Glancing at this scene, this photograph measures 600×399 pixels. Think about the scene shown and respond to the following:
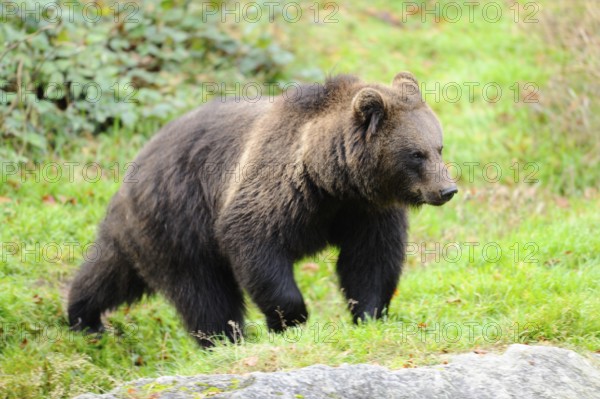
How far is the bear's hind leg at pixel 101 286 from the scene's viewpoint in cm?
770

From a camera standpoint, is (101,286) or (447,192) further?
(101,286)

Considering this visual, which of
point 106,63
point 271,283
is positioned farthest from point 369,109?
point 106,63

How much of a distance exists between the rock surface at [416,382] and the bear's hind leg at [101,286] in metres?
Answer: 2.78

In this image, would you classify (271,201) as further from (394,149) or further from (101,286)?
(101,286)

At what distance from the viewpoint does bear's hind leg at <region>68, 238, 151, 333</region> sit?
7695 millimetres

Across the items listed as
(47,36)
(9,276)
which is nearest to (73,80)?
(47,36)

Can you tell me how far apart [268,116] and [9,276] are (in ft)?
9.83

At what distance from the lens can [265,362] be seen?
17.9ft

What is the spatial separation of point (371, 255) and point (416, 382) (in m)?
1.86

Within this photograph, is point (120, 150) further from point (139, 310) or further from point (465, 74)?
point (465, 74)

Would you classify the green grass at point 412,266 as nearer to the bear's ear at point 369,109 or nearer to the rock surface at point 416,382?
the rock surface at point 416,382

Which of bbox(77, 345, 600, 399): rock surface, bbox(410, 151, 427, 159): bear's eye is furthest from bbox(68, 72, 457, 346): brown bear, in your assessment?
bbox(77, 345, 600, 399): rock surface

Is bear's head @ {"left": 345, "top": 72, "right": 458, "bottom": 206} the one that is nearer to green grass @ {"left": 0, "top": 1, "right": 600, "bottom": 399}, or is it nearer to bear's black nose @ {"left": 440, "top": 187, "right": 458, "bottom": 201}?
bear's black nose @ {"left": 440, "top": 187, "right": 458, "bottom": 201}

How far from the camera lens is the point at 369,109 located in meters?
6.30
